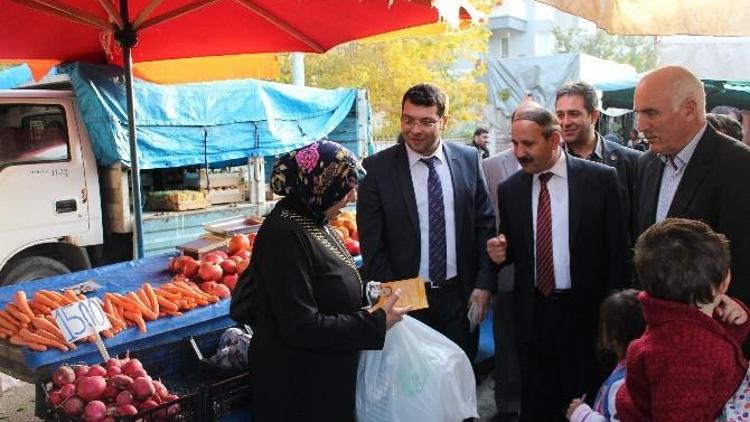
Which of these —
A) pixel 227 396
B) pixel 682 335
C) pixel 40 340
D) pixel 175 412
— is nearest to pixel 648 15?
pixel 682 335

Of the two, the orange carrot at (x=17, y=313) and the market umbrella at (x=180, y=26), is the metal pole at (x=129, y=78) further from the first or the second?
the orange carrot at (x=17, y=313)

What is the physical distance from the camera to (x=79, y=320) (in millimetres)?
2752

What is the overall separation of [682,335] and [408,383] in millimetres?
1098

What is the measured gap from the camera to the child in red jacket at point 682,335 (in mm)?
1757

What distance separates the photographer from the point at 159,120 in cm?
741

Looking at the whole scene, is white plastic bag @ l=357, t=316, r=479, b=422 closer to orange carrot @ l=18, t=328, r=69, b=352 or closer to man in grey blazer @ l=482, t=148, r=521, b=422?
orange carrot @ l=18, t=328, r=69, b=352

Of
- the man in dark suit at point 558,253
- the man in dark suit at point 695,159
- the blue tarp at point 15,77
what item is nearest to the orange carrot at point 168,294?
the man in dark suit at point 558,253

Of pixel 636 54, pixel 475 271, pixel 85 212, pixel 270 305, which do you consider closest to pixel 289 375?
pixel 270 305

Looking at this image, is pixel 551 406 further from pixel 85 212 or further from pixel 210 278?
pixel 85 212

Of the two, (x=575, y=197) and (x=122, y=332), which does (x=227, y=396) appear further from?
(x=575, y=197)

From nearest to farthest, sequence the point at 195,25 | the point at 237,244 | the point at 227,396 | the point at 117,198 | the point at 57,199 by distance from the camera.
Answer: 1. the point at 227,396
2. the point at 237,244
3. the point at 195,25
4. the point at 57,199
5. the point at 117,198

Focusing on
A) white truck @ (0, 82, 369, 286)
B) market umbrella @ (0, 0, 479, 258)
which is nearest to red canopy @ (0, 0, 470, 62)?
market umbrella @ (0, 0, 479, 258)

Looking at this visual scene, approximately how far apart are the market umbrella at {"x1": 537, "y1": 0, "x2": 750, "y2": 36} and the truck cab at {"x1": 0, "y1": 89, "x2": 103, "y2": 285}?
544 centimetres

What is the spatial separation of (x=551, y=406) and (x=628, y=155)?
5.28ft
